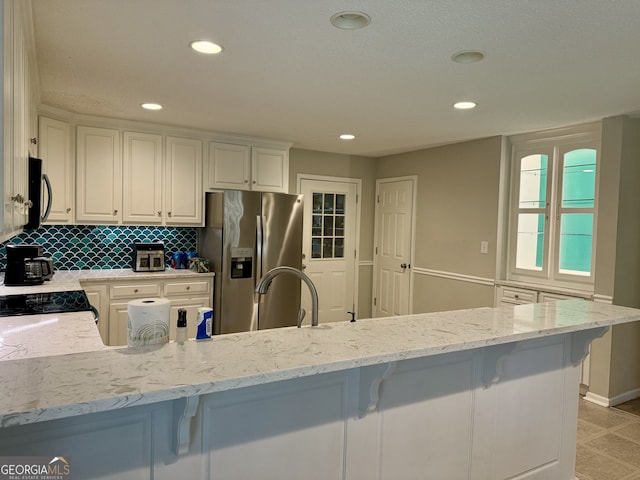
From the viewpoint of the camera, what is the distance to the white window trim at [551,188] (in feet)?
12.2

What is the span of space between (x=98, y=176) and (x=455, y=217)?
11.8ft

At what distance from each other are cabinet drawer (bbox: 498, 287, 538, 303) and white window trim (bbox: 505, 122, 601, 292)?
173 millimetres

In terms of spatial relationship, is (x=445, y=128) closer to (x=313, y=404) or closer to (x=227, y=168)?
(x=227, y=168)

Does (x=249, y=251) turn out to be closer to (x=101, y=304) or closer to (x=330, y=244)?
→ (x=101, y=304)

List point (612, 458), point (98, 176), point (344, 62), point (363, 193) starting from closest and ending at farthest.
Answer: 1. point (344, 62)
2. point (612, 458)
3. point (98, 176)
4. point (363, 193)

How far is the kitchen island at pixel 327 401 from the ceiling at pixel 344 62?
50.4 inches

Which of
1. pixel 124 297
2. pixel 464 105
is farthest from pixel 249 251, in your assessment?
pixel 464 105

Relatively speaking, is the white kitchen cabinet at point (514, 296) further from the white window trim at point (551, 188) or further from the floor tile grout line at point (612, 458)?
the floor tile grout line at point (612, 458)

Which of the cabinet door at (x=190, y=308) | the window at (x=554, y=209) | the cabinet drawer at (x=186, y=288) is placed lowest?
the cabinet door at (x=190, y=308)

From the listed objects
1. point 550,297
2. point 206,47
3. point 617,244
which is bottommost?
point 550,297

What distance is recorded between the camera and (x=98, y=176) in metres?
3.94

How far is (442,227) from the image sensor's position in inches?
195

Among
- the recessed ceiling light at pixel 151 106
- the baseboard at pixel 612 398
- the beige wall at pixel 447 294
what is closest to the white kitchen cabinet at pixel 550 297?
the beige wall at pixel 447 294

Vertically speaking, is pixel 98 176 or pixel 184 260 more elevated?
pixel 98 176
